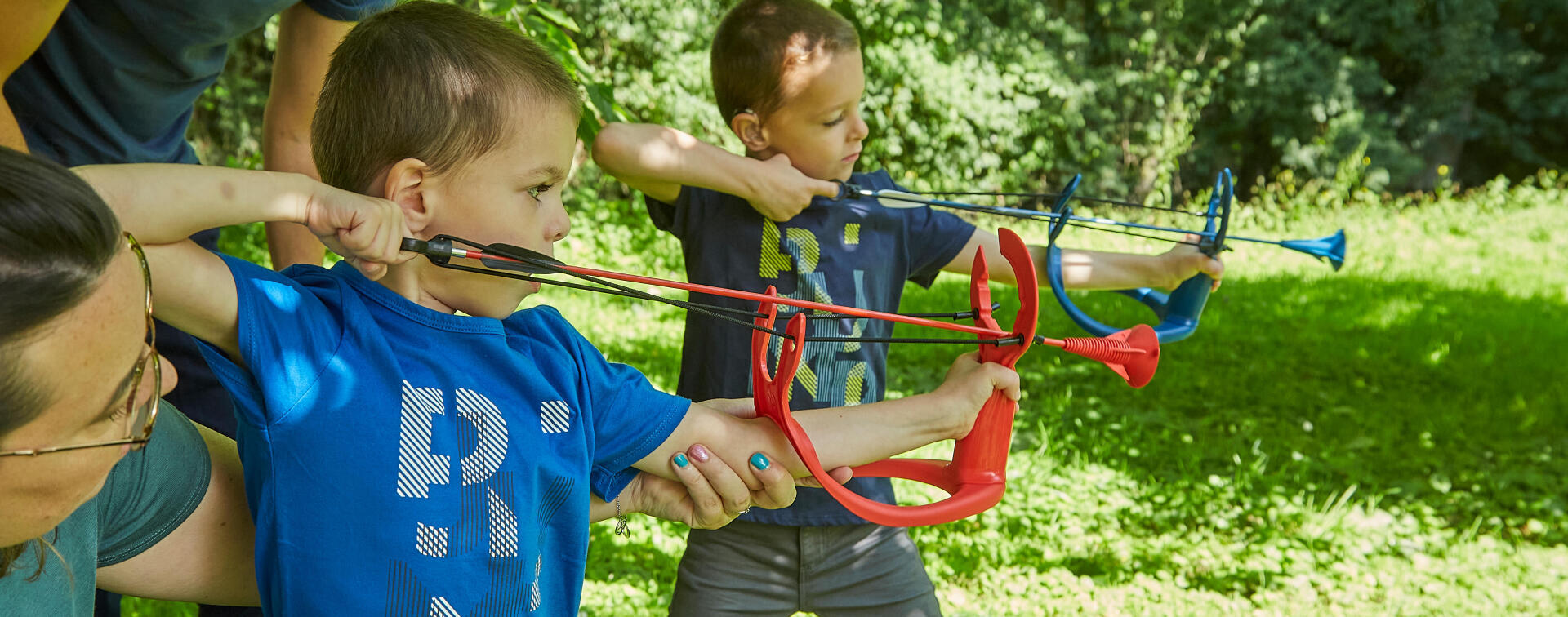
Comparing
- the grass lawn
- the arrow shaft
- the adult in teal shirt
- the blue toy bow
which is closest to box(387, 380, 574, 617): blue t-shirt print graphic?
the arrow shaft

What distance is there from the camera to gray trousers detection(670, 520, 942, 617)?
189cm

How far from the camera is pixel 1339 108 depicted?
12625 mm

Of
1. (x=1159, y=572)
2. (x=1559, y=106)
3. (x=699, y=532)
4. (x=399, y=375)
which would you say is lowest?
(x=1159, y=572)

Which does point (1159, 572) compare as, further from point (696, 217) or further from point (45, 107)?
point (45, 107)

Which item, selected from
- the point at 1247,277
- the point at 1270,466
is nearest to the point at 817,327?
the point at 1270,466

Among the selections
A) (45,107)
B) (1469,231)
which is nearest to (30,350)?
(45,107)

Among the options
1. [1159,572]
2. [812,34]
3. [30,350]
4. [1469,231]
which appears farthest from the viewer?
[1469,231]

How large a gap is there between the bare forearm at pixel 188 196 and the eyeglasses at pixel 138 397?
1.1 inches

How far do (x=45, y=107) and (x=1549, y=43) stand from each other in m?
16.0

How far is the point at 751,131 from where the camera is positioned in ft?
6.64

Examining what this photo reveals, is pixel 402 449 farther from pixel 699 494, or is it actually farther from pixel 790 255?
pixel 790 255

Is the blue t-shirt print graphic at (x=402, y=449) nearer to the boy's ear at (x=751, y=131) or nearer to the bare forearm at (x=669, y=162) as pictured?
the bare forearm at (x=669, y=162)

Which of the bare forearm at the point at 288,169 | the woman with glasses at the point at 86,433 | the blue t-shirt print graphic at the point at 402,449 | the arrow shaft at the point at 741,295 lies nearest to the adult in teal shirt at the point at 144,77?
the bare forearm at the point at 288,169

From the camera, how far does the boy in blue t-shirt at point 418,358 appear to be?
3.32ft
